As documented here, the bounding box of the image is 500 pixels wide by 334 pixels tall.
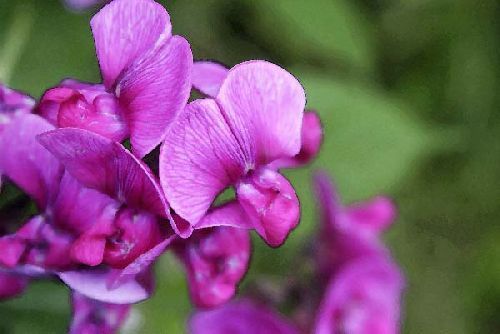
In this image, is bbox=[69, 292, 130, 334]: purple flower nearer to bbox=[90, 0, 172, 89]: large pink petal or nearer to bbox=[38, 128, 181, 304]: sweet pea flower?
bbox=[38, 128, 181, 304]: sweet pea flower

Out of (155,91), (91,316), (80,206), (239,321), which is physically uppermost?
(155,91)

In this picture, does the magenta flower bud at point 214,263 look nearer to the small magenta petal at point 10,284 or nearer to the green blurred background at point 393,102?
the small magenta petal at point 10,284

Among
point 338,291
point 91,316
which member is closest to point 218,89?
point 91,316

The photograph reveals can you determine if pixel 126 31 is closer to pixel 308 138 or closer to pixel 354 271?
pixel 308 138

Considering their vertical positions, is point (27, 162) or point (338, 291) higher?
point (27, 162)

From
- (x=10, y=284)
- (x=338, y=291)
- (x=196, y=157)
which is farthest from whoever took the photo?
(x=338, y=291)

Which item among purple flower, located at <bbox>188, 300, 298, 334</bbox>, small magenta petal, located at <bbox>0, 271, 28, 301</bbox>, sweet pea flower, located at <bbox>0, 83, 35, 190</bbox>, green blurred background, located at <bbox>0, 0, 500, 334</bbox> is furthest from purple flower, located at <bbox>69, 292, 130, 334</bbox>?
green blurred background, located at <bbox>0, 0, 500, 334</bbox>

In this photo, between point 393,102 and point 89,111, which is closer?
point 89,111
